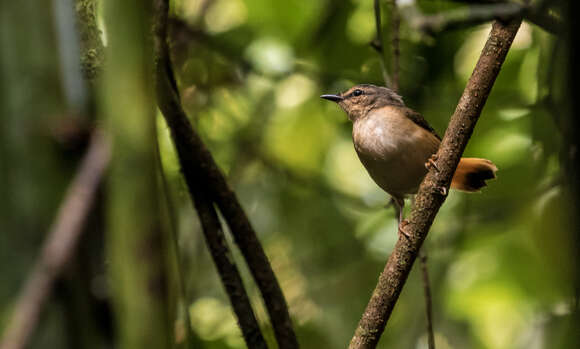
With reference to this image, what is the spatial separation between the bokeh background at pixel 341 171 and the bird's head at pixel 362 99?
0.16 meters

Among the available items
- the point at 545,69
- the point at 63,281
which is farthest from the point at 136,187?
the point at 545,69

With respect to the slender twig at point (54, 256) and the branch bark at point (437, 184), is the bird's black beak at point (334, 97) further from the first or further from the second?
the slender twig at point (54, 256)

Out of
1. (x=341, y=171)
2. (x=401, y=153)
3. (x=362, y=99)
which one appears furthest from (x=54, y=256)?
(x=341, y=171)

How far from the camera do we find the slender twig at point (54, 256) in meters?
0.76

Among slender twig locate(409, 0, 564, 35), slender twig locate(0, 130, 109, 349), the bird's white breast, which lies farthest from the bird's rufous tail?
slender twig locate(0, 130, 109, 349)

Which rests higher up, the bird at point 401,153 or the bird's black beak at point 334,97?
the bird's black beak at point 334,97

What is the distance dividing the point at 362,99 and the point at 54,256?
13.0 ft

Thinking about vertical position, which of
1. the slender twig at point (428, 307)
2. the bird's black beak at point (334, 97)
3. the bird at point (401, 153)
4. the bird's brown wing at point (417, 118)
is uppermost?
the bird's black beak at point (334, 97)

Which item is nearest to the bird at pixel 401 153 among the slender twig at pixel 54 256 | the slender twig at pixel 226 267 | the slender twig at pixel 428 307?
the slender twig at pixel 428 307

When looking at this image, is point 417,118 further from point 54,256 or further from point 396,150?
point 54,256

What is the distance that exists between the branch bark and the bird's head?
1.87 meters

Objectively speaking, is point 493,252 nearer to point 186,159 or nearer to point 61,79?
point 186,159

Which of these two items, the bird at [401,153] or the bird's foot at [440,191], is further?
the bird at [401,153]

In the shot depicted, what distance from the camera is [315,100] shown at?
538cm
